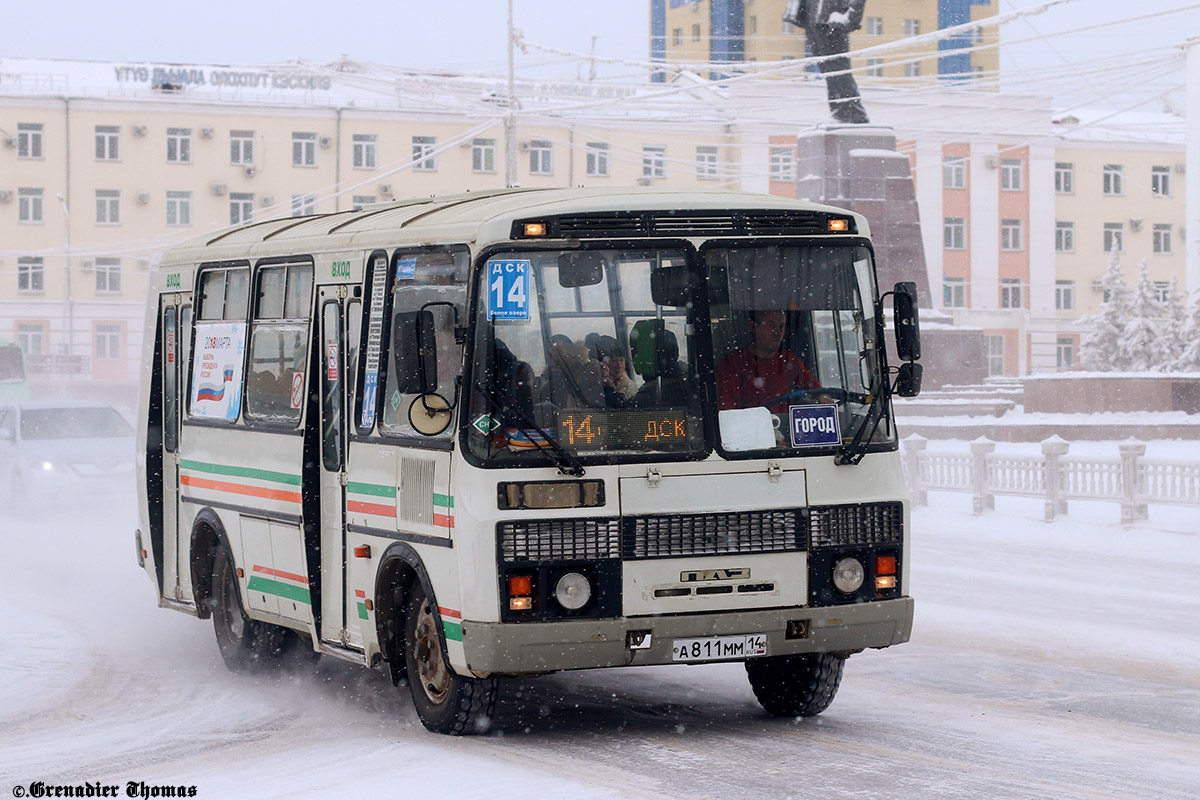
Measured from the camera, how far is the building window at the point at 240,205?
73.0 m

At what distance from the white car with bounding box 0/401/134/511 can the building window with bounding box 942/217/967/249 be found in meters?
56.4

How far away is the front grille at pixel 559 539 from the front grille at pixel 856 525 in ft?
3.13

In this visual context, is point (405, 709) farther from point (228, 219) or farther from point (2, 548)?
point (228, 219)

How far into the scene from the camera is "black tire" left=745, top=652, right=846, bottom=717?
363 inches

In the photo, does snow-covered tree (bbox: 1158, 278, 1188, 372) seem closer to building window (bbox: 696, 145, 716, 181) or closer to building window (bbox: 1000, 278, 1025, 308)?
building window (bbox: 1000, 278, 1025, 308)

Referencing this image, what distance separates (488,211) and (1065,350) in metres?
73.2

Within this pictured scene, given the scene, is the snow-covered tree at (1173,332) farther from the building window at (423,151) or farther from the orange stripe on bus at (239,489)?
the orange stripe on bus at (239,489)

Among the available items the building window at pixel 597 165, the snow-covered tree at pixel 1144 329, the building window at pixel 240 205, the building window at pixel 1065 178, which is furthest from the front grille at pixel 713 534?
the building window at pixel 1065 178

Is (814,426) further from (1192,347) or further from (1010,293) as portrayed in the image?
(1010,293)

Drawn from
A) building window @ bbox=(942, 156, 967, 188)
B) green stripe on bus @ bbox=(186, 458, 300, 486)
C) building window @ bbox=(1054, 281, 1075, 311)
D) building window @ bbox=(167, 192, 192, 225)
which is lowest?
green stripe on bus @ bbox=(186, 458, 300, 486)

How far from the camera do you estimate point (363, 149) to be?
73188mm

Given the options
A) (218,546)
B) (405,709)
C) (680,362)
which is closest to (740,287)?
(680,362)

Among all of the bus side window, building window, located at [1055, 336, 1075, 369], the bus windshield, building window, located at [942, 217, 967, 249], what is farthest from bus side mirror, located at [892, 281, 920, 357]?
building window, located at [1055, 336, 1075, 369]

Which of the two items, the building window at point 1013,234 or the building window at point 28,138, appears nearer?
the building window at point 28,138
